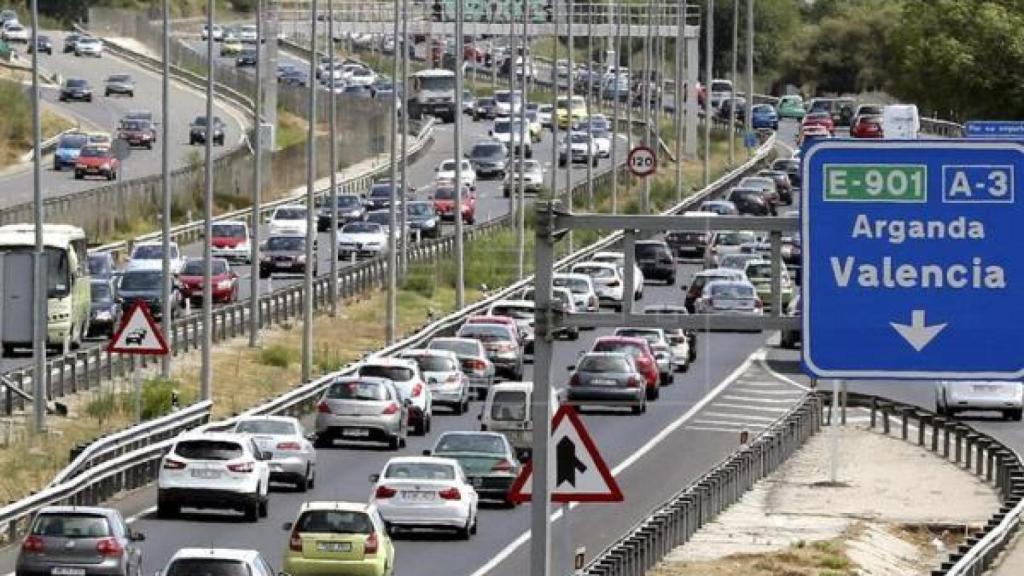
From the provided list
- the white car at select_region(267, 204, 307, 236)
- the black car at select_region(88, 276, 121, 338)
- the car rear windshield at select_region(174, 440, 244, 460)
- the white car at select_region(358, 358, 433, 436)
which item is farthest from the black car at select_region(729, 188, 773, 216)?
the car rear windshield at select_region(174, 440, 244, 460)

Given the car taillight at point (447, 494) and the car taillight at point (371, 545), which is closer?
the car taillight at point (371, 545)

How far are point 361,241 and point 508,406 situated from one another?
3890 cm

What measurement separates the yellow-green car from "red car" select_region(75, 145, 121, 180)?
7498cm

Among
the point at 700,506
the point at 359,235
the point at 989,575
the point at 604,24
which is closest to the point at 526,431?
the point at 700,506

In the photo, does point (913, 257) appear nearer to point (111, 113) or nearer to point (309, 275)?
point (309, 275)

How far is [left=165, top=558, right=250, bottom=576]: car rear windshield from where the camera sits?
36469 millimetres

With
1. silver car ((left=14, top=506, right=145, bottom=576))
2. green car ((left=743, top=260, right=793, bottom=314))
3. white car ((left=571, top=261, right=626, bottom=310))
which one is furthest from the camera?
white car ((left=571, top=261, right=626, bottom=310))

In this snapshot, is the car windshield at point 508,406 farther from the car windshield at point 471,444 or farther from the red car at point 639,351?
the red car at point 639,351

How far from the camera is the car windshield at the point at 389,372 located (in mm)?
62812

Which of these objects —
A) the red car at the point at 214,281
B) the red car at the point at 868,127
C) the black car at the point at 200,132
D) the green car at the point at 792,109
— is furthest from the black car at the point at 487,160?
the red car at the point at 214,281

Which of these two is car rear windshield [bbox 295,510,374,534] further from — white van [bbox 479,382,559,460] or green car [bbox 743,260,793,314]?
green car [bbox 743,260,793,314]

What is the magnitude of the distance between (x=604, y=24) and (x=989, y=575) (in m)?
104

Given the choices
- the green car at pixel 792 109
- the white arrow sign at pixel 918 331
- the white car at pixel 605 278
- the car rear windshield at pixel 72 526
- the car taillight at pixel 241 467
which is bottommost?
the green car at pixel 792 109

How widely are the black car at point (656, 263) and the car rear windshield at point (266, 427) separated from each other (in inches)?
1681
